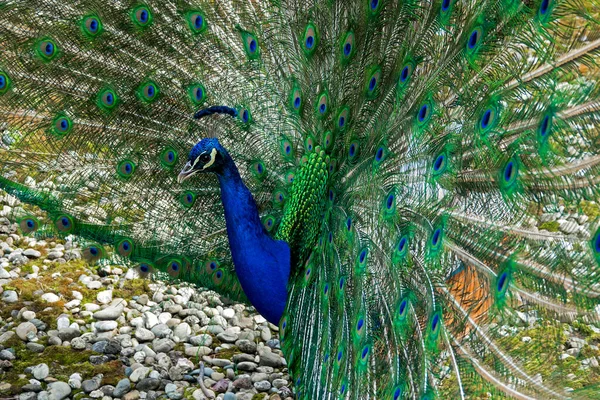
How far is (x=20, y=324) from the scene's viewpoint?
3307 mm

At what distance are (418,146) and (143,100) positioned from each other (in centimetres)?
126

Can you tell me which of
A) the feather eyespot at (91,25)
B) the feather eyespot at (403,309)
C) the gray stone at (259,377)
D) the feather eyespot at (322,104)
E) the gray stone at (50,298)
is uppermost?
the feather eyespot at (91,25)

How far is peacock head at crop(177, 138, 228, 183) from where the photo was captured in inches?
86.9

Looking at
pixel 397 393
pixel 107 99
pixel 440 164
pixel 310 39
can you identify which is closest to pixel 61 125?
pixel 107 99

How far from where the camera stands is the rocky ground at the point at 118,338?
116 inches

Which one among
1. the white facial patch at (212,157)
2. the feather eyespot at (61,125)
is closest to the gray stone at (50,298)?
the feather eyespot at (61,125)

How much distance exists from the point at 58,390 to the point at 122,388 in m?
0.28

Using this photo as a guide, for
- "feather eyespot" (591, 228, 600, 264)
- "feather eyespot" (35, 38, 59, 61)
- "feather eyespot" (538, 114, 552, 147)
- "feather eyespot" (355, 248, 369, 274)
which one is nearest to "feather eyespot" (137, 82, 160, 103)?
"feather eyespot" (35, 38, 59, 61)

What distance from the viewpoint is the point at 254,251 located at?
2.44 m

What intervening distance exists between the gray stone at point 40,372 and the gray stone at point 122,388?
35cm

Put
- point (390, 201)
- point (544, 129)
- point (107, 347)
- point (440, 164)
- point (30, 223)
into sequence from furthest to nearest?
point (107, 347) < point (30, 223) < point (390, 201) < point (440, 164) < point (544, 129)

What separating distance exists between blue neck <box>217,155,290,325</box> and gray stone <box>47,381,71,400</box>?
104 cm

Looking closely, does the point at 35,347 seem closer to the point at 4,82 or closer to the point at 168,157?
the point at 168,157

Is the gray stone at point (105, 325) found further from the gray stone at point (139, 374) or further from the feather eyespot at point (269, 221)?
the feather eyespot at point (269, 221)
